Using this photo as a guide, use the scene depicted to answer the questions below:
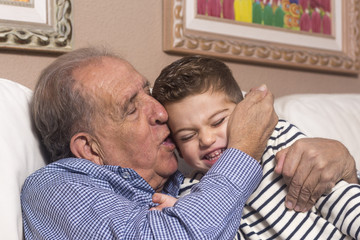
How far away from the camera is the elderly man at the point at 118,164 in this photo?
1.17 m

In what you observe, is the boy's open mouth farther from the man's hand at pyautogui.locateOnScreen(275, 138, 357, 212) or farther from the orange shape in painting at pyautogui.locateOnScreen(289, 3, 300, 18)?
the orange shape in painting at pyautogui.locateOnScreen(289, 3, 300, 18)

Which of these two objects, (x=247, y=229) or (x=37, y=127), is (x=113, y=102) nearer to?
(x=37, y=127)

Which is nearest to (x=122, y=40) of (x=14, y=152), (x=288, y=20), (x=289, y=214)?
(x=14, y=152)

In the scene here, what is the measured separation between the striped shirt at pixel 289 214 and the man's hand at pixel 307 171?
0.03 m

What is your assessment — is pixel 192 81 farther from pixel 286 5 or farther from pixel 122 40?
pixel 286 5

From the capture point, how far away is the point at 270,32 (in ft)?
8.01

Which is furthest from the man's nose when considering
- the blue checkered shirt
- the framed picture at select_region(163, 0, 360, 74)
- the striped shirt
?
the framed picture at select_region(163, 0, 360, 74)

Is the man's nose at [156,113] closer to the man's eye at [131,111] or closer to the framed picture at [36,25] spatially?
the man's eye at [131,111]

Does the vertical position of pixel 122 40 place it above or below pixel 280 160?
above

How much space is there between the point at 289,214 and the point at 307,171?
138 millimetres

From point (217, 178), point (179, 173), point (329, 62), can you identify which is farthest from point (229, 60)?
point (217, 178)

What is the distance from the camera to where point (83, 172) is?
52.4 inches

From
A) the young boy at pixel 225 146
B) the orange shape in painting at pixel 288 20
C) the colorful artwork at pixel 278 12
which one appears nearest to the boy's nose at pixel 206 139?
the young boy at pixel 225 146

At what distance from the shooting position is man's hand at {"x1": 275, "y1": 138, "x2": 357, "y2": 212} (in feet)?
4.47
